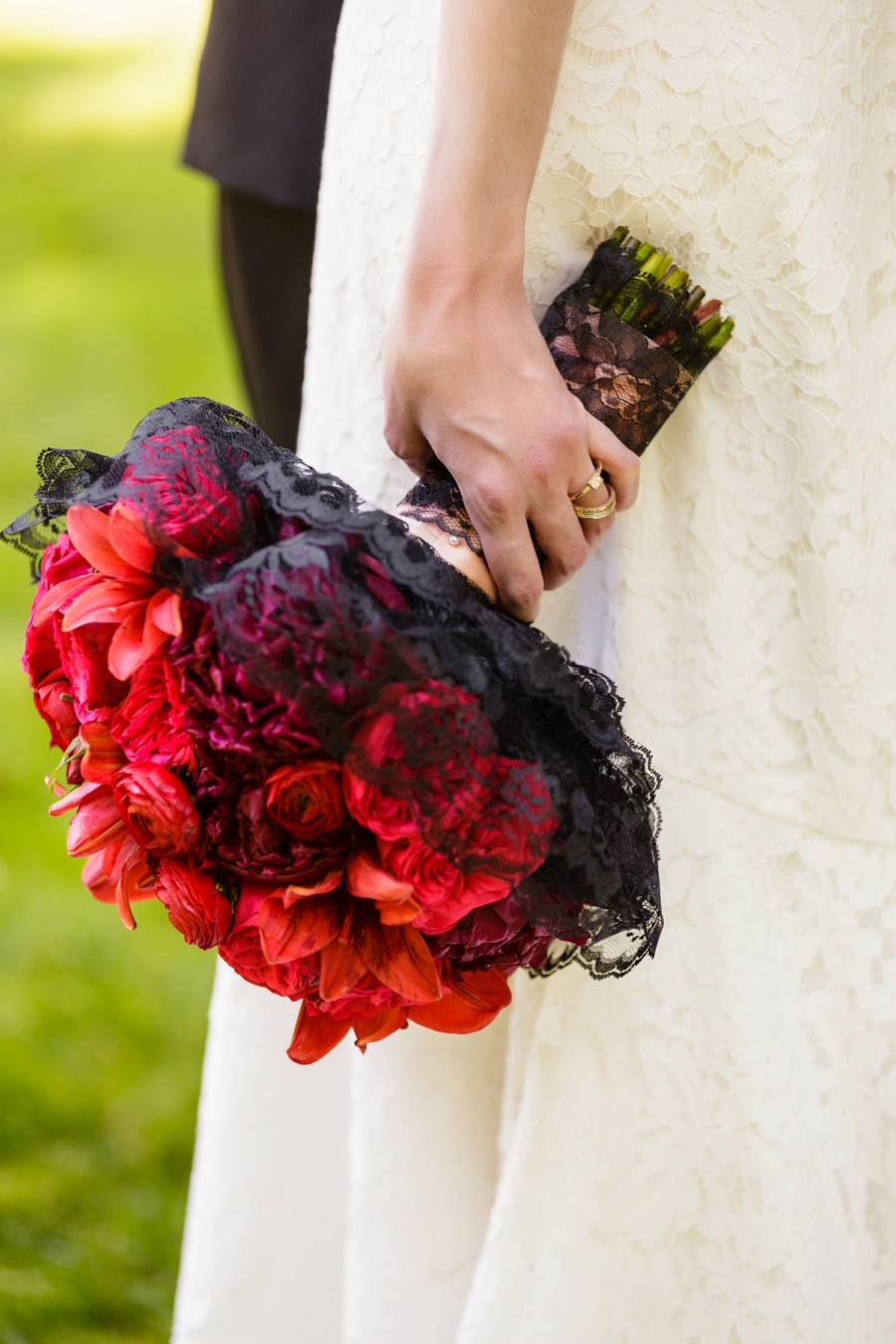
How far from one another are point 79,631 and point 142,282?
434cm

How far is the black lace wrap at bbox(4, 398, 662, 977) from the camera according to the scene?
59cm

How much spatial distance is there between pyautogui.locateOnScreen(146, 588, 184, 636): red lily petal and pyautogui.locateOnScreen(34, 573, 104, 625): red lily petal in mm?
53

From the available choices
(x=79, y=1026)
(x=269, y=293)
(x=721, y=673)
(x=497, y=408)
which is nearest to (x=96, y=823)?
(x=497, y=408)

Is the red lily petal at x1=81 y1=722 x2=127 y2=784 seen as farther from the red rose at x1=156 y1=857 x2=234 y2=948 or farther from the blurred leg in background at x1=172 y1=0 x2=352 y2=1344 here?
the blurred leg in background at x1=172 y1=0 x2=352 y2=1344

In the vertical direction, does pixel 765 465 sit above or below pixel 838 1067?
above

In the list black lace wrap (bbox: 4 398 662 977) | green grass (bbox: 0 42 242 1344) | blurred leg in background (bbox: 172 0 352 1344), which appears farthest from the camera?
green grass (bbox: 0 42 242 1344)

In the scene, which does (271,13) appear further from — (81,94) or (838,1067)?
(81,94)

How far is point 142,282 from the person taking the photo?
179 inches

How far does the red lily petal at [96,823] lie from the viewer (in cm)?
70

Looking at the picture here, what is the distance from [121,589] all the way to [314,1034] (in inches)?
12.3

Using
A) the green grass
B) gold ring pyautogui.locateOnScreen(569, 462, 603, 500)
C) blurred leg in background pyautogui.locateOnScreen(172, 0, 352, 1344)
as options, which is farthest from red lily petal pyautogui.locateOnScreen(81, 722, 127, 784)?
the green grass

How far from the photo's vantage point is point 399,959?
0.65 m

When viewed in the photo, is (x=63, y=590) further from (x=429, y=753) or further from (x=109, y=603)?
(x=429, y=753)

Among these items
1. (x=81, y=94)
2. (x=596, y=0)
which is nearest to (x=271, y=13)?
(x=596, y=0)
